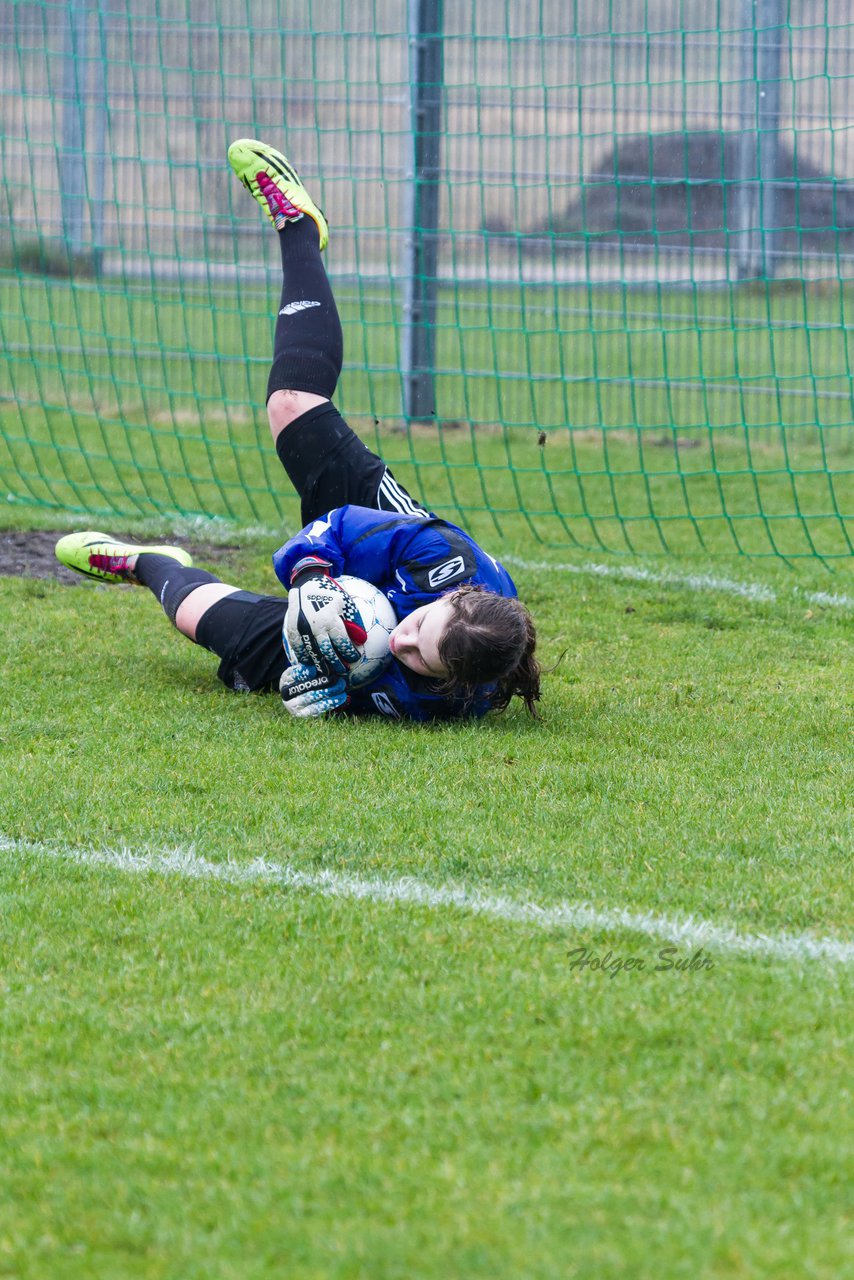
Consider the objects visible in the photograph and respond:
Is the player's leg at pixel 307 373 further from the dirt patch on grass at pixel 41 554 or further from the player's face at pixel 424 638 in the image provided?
the dirt patch on grass at pixel 41 554

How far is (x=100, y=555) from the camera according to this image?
5094 mm

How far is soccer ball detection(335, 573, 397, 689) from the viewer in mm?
4242

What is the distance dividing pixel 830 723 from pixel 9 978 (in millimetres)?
2566

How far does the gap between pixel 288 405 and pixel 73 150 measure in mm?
5059

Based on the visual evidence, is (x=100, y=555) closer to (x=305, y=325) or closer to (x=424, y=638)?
(x=305, y=325)

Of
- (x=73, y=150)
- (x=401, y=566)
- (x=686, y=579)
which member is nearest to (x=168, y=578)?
(x=401, y=566)

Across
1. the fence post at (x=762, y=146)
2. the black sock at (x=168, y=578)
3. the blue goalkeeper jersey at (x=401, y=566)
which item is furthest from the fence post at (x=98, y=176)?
the blue goalkeeper jersey at (x=401, y=566)

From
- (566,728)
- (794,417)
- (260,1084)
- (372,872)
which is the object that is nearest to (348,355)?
(794,417)

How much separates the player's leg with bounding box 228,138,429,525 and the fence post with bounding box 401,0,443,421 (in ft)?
9.39

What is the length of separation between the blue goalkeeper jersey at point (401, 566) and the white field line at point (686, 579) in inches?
76.2

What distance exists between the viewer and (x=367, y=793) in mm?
3674

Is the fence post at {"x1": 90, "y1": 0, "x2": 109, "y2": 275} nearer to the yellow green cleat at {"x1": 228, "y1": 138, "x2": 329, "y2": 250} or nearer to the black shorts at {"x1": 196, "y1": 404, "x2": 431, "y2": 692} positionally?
the yellow green cleat at {"x1": 228, "y1": 138, "x2": 329, "y2": 250}

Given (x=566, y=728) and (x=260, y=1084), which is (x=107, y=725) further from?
(x=260, y=1084)

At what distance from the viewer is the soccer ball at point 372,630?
4.24m
